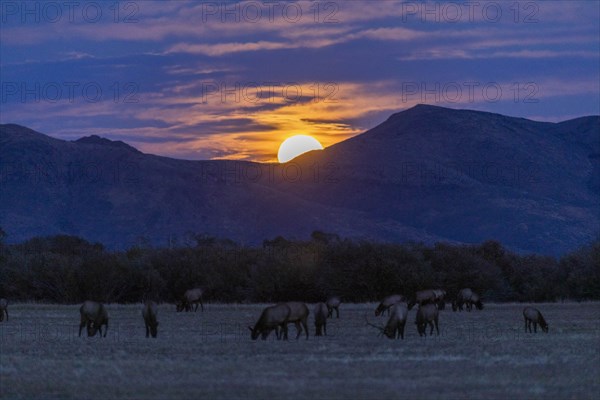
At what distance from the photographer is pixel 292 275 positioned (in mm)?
65250

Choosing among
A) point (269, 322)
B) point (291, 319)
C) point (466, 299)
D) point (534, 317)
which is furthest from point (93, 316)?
point (466, 299)

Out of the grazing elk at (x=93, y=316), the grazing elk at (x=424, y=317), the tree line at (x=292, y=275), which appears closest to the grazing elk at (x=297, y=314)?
the grazing elk at (x=424, y=317)

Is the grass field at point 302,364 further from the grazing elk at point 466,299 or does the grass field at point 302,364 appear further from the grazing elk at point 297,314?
the grazing elk at point 466,299

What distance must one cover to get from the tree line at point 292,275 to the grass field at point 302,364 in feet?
87.8

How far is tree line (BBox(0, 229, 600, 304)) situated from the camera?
63844 mm

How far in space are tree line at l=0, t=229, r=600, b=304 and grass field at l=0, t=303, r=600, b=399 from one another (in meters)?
26.8

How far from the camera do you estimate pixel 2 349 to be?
2755 centimetres

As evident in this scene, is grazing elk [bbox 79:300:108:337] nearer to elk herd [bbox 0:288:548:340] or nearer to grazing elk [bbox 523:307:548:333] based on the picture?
elk herd [bbox 0:288:548:340]

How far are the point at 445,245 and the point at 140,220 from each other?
370 feet

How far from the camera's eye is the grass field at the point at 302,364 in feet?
64.5

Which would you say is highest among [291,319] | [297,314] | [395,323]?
[297,314]

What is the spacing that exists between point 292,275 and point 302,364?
4180 centimetres

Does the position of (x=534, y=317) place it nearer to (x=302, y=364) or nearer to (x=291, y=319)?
(x=291, y=319)

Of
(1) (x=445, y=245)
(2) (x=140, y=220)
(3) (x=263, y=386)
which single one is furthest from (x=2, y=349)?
(2) (x=140, y=220)
